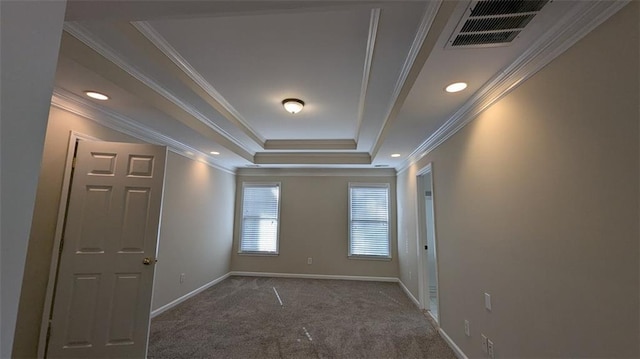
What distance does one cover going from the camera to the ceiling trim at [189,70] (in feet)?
6.15

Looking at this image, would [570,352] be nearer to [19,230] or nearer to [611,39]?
[611,39]

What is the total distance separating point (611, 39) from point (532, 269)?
125 cm

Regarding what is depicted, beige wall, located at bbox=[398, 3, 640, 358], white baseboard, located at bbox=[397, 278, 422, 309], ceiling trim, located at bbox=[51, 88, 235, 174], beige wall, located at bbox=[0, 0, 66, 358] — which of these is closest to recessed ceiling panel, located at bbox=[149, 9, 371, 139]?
ceiling trim, located at bbox=[51, 88, 235, 174]

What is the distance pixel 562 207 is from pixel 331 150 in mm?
3705

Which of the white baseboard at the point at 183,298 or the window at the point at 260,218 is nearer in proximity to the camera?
the white baseboard at the point at 183,298

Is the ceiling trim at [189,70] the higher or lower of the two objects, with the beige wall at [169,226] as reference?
higher

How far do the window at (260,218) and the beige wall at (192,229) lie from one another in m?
0.37

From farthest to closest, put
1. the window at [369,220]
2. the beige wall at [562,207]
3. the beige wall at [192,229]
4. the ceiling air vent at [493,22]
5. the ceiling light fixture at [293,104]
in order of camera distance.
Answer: the window at [369,220] < the beige wall at [192,229] < the ceiling light fixture at [293,104] < the ceiling air vent at [493,22] < the beige wall at [562,207]

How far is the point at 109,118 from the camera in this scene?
2756mm

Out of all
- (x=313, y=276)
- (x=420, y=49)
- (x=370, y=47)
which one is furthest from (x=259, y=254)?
(x=420, y=49)

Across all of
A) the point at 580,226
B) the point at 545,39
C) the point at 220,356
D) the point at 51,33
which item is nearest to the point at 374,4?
the point at 545,39

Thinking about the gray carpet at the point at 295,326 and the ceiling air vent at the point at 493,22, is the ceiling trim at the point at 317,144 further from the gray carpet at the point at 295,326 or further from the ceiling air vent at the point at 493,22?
the ceiling air vent at the point at 493,22

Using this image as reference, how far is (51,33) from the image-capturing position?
0.72 meters

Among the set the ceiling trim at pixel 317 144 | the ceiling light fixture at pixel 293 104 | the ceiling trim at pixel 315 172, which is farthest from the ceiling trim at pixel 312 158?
the ceiling light fixture at pixel 293 104
